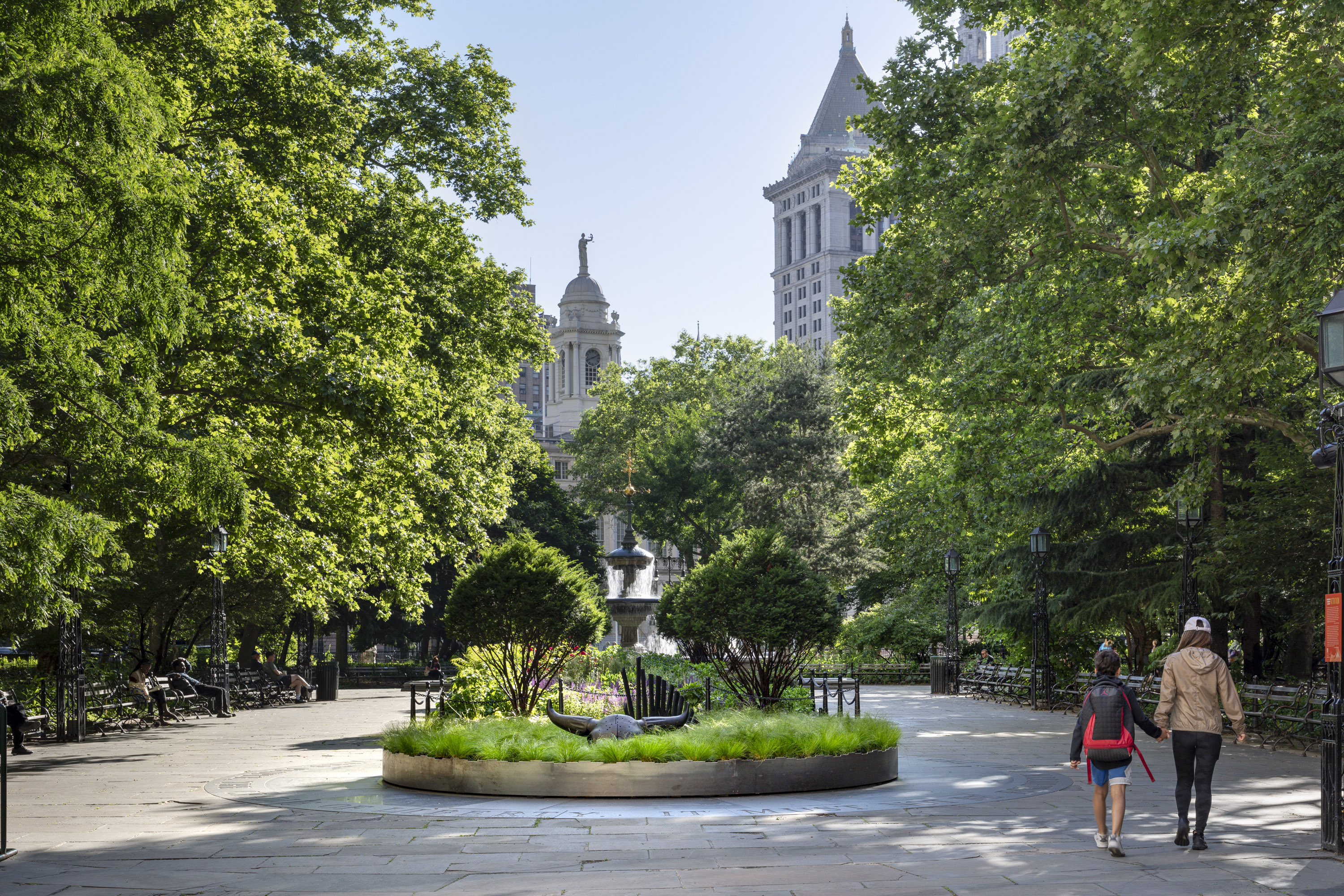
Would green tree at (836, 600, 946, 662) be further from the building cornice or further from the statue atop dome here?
the building cornice

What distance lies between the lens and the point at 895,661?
1768 inches

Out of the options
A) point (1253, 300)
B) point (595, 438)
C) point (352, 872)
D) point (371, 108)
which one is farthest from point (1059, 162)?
point (595, 438)

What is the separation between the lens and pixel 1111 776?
9609 millimetres

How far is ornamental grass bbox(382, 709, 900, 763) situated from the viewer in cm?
1296

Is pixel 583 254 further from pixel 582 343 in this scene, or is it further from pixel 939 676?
pixel 939 676

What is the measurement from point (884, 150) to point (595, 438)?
164 ft

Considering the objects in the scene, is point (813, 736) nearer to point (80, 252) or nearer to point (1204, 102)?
point (80, 252)

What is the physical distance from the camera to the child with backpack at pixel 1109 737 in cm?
949

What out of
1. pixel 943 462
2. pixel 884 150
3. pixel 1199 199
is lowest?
pixel 943 462

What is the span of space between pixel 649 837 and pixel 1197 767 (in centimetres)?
442

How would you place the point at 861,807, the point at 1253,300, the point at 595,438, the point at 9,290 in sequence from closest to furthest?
the point at 861,807 → the point at 9,290 → the point at 1253,300 → the point at 595,438

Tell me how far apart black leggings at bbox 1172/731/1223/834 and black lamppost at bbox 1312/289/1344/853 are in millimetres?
836

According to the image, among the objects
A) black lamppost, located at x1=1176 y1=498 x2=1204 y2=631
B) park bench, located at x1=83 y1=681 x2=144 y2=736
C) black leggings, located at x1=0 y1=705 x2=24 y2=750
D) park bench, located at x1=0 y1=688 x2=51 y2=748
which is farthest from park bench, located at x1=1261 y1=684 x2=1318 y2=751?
park bench, located at x1=83 y1=681 x2=144 y2=736

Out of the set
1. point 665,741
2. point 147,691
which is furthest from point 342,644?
point 665,741
